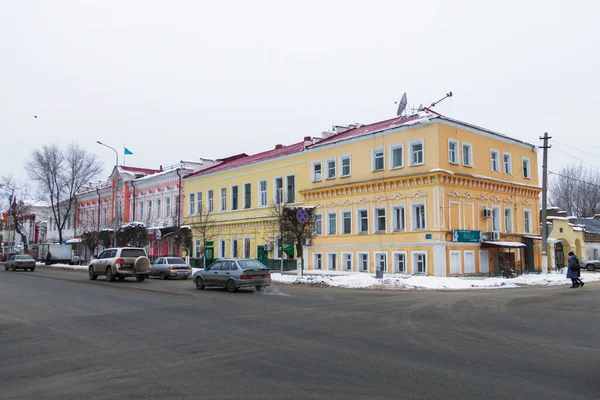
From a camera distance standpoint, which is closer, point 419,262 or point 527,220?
point 419,262

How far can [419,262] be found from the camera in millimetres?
32312

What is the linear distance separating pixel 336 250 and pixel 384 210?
197 inches

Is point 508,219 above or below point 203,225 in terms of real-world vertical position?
below

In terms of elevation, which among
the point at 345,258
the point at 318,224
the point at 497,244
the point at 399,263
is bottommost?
the point at 399,263

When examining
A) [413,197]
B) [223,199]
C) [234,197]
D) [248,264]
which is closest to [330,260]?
[413,197]

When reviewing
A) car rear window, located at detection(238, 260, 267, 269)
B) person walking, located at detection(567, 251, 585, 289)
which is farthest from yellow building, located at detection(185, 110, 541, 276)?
car rear window, located at detection(238, 260, 267, 269)

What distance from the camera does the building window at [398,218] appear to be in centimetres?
3356

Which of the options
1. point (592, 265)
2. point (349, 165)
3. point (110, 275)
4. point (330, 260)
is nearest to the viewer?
point (110, 275)

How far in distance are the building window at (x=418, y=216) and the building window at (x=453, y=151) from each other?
3.55 metres

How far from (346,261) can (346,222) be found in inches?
109

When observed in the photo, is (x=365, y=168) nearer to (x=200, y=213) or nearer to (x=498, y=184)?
(x=498, y=184)

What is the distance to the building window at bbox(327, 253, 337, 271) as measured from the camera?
37.8m

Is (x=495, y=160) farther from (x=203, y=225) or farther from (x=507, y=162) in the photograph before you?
(x=203, y=225)

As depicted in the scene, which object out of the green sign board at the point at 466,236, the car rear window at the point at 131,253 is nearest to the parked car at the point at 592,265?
the green sign board at the point at 466,236
